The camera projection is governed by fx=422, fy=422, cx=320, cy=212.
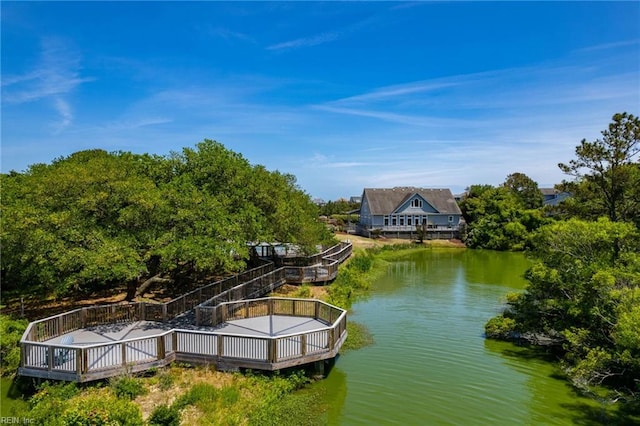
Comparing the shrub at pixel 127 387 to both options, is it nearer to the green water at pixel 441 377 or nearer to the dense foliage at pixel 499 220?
the green water at pixel 441 377

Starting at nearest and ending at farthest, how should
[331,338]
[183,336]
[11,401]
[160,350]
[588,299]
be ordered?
[11,401] → [160,350] → [183,336] → [331,338] → [588,299]

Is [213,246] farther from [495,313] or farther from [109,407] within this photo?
[495,313]

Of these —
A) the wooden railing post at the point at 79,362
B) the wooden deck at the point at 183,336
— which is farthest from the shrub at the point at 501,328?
the wooden railing post at the point at 79,362

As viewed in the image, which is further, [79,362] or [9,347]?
[9,347]

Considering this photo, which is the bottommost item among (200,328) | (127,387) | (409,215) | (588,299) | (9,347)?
(127,387)

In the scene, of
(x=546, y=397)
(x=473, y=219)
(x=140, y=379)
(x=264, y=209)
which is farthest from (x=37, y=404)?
(x=473, y=219)

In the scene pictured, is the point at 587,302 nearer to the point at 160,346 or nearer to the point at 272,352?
the point at 272,352

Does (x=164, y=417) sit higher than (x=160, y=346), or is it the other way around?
(x=160, y=346)

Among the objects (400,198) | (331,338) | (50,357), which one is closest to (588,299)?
(331,338)
